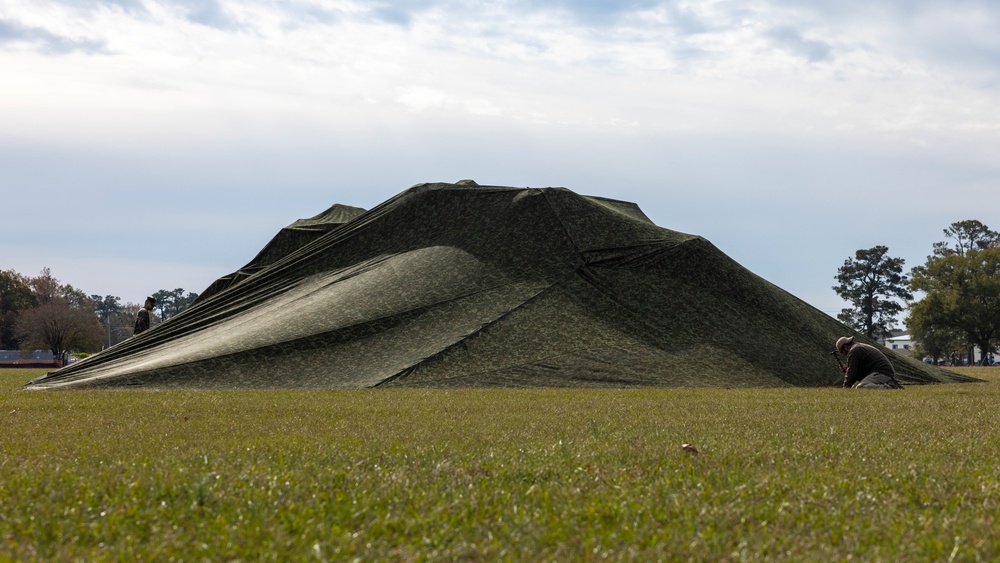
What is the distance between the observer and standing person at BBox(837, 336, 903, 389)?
53.5 feet

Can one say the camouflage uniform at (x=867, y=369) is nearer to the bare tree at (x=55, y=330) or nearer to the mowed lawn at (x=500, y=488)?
the mowed lawn at (x=500, y=488)

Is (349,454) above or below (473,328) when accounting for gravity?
below

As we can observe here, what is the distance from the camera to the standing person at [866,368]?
1630 cm

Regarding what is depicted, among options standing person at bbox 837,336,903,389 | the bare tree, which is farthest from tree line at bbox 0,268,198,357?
standing person at bbox 837,336,903,389

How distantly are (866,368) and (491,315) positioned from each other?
279 inches

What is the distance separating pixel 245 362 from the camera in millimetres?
16406

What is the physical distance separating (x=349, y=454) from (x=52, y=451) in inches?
84.5

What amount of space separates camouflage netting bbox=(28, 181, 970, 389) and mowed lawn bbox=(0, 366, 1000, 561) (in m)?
Answer: 7.53

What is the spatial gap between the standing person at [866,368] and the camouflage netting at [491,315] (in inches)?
34.7

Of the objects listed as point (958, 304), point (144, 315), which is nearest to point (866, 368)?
point (144, 315)

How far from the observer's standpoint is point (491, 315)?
707 inches

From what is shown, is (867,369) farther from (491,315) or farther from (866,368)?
(491,315)

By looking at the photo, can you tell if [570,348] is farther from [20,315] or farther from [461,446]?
[20,315]

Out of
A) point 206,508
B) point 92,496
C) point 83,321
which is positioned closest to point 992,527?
point 206,508
